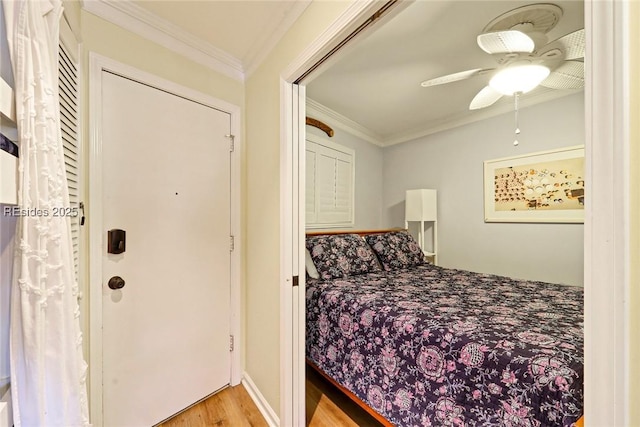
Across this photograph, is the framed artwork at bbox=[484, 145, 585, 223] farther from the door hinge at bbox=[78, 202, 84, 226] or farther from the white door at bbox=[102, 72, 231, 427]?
the door hinge at bbox=[78, 202, 84, 226]

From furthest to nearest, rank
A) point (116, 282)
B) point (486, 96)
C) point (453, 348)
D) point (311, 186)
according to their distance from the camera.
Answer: point (311, 186) → point (486, 96) → point (116, 282) → point (453, 348)

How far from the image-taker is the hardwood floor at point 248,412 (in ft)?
5.21

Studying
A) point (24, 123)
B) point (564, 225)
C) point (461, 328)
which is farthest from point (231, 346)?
point (564, 225)

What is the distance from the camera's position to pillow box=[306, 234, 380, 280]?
2184mm

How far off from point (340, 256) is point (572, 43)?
6.73ft

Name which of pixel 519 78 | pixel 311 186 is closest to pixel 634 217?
pixel 519 78

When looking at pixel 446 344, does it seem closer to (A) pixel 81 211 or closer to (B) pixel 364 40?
(B) pixel 364 40

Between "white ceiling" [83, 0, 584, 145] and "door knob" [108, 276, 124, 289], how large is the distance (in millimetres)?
1409

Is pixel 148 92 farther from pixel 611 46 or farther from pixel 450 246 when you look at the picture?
pixel 450 246

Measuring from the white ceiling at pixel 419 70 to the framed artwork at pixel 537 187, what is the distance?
2.01 ft

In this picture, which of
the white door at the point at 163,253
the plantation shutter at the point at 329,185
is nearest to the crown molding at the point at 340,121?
the plantation shutter at the point at 329,185

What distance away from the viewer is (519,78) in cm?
186

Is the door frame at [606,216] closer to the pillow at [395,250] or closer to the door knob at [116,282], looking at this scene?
the door knob at [116,282]

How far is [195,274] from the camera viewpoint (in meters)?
1.71
